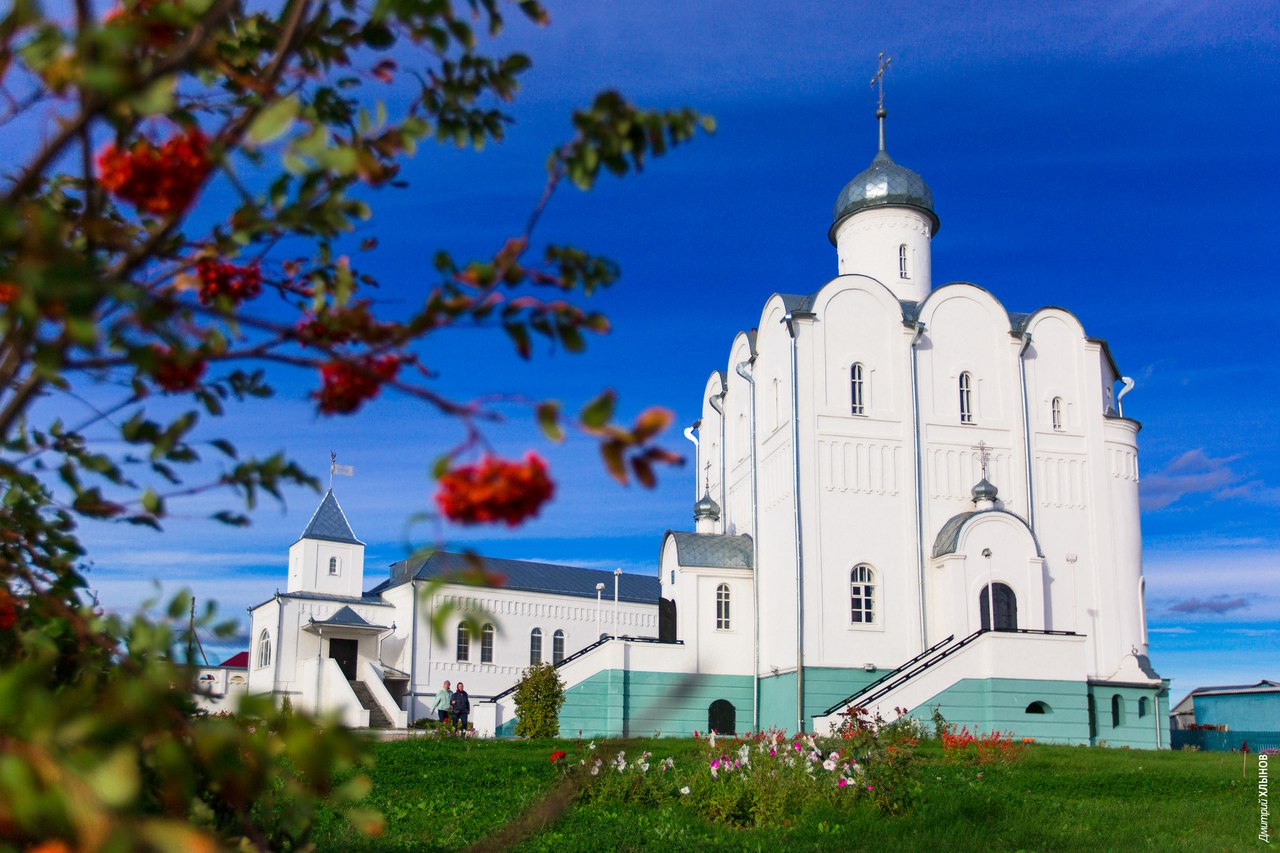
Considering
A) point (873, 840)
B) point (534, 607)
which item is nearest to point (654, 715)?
point (873, 840)

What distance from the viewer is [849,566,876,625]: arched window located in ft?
74.9

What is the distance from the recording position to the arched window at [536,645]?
36594 millimetres

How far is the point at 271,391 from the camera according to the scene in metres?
3.20

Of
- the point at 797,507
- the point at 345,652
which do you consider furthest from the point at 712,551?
the point at 345,652

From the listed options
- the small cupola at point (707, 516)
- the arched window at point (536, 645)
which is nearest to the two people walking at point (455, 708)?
the small cupola at point (707, 516)

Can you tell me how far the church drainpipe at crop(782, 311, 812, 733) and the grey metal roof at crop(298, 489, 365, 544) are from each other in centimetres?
1807

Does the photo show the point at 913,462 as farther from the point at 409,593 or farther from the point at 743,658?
the point at 409,593

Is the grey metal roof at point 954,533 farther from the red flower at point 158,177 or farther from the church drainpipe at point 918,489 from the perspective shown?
the red flower at point 158,177

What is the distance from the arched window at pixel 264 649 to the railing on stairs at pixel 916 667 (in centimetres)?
1913

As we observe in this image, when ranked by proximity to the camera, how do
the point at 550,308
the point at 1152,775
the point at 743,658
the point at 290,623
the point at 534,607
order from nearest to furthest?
the point at 550,308, the point at 1152,775, the point at 743,658, the point at 290,623, the point at 534,607

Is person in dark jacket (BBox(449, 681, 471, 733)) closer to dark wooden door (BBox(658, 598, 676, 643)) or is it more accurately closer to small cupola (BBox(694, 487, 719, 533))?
dark wooden door (BBox(658, 598, 676, 643))

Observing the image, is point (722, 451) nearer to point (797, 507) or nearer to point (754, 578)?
point (754, 578)

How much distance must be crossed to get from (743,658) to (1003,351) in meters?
8.89

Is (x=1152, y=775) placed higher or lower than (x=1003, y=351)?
lower
